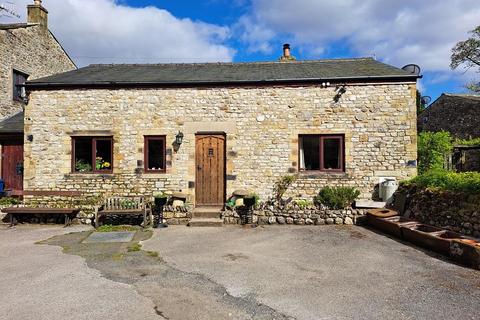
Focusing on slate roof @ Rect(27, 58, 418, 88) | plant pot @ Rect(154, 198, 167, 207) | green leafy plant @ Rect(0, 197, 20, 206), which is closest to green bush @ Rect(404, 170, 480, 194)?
slate roof @ Rect(27, 58, 418, 88)

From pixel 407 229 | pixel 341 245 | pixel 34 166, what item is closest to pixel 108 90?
pixel 34 166

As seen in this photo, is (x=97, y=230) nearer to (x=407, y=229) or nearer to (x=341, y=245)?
(x=341, y=245)

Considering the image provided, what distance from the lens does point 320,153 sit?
32.8 ft

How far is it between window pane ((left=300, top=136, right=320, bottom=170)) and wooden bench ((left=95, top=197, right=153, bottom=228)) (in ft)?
17.2

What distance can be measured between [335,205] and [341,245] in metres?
2.51

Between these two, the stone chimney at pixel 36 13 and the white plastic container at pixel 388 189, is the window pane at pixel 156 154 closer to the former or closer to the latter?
the white plastic container at pixel 388 189

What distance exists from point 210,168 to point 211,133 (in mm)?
1160

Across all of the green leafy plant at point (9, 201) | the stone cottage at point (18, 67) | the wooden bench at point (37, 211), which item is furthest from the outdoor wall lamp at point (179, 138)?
the green leafy plant at point (9, 201)

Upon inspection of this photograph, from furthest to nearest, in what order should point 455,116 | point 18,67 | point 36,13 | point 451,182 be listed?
point 455,116, point 36,13, point 18,67, point 451,182

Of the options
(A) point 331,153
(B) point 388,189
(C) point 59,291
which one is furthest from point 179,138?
(B) point 388,189

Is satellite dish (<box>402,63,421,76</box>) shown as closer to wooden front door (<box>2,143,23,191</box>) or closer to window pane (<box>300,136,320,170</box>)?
window pane (<box>300,136,320,170</box>)

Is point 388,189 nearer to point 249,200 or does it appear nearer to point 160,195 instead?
point 249,200

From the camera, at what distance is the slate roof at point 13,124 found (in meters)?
11.5

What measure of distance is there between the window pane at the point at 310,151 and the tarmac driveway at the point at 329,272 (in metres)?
2.70
